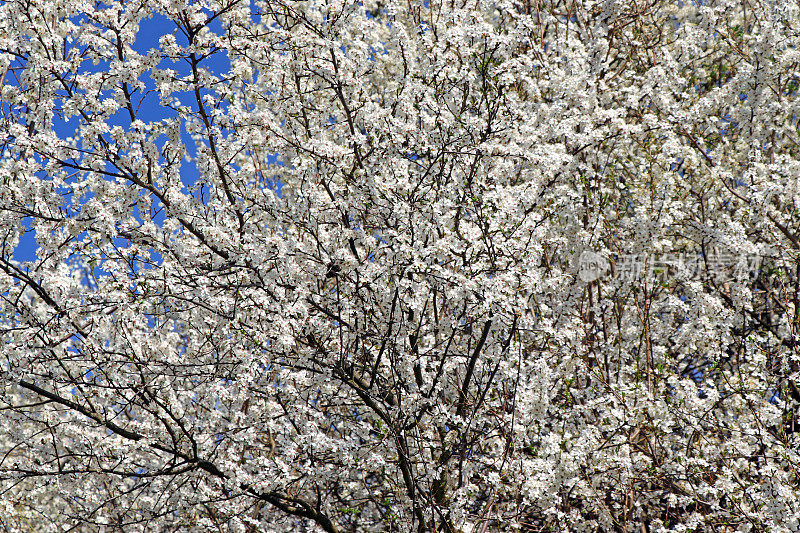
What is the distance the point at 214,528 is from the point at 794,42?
357 inches

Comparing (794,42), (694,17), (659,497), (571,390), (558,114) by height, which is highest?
(694,17)

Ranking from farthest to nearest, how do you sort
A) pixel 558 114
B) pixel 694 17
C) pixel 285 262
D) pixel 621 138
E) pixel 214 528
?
pixel 694 17 → pixel 621 138 → pixel 558 114 → pixel 214 528 → pixel 285 262

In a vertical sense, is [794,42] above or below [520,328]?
above

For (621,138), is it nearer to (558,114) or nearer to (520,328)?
(558,114)

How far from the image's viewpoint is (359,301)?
6.62 metres

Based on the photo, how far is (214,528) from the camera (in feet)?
23.4

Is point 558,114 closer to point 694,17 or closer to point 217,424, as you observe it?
point 217,424

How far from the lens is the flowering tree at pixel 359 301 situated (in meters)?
6.22

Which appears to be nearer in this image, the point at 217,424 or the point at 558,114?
the point at 217,424

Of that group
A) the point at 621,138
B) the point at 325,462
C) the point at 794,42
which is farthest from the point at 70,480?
the point at 794,42

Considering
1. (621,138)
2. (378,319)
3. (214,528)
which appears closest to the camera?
(378,319)

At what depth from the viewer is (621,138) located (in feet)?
27.3

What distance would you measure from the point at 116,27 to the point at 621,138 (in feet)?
18.7

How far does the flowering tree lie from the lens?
Answer: 245 inches
